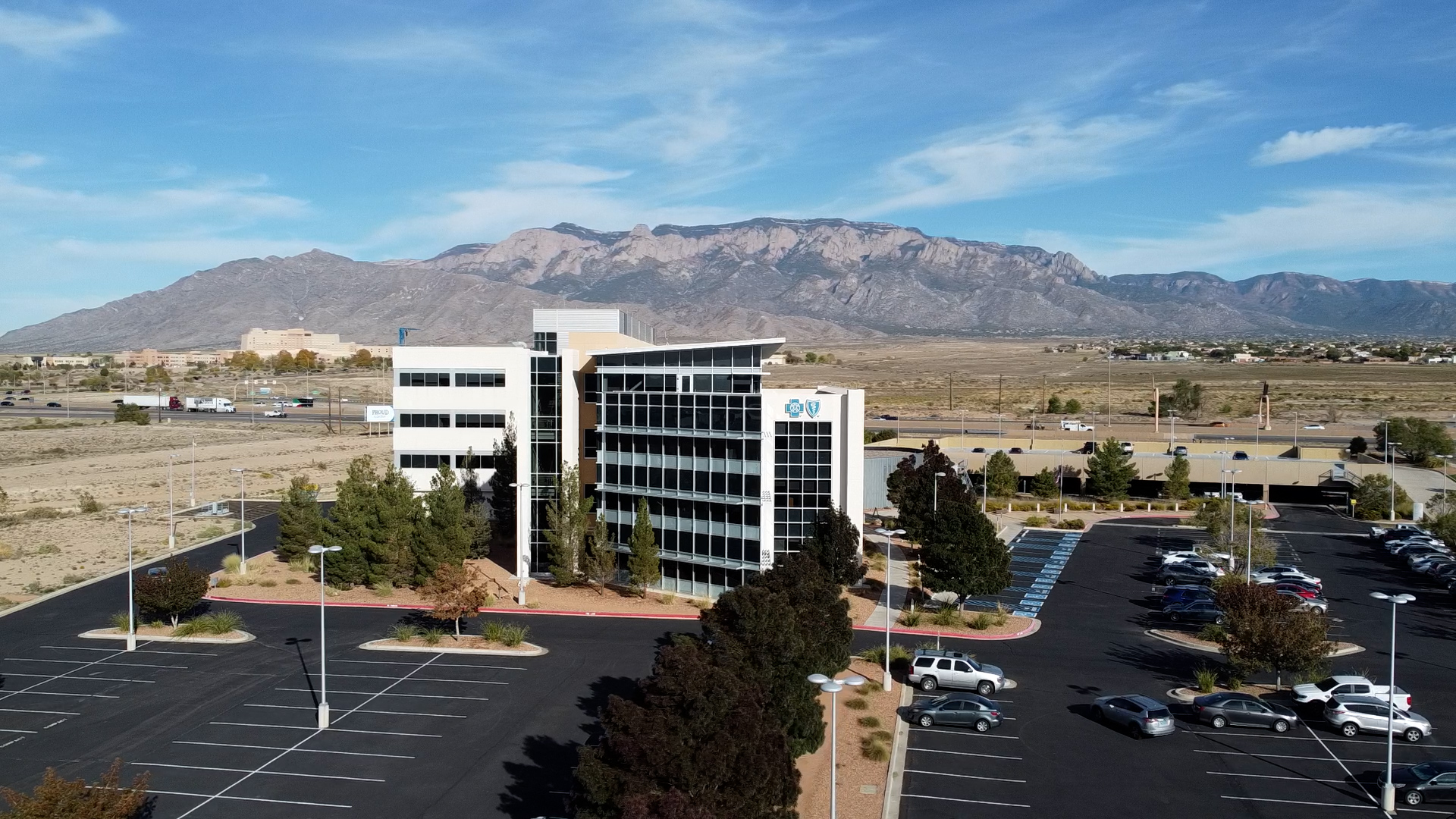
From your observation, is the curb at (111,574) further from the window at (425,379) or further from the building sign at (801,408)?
the building sign at (801,408)

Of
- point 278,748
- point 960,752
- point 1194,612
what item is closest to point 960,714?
point 960,752

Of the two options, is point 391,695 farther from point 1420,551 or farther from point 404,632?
point 1420,551

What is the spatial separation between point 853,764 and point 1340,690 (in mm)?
16603

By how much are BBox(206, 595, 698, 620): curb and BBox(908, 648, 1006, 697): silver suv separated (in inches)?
500

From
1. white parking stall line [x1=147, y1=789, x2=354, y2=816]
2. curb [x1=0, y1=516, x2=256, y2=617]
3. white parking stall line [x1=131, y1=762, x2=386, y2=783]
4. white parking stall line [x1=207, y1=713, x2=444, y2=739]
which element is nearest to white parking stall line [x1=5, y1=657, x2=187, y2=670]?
curb [x1=0, y1=516, x2=256, y2=617]

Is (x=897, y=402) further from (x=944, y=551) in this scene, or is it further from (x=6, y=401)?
(x=6, y=401)

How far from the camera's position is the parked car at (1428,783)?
83.3ft

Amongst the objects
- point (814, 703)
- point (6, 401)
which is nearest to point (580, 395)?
point (814, 703)

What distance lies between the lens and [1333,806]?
25.6m

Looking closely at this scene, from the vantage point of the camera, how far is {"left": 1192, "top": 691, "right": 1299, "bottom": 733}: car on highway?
101ft

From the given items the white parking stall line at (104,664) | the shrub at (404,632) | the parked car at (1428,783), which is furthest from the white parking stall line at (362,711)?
the parked car at (1428,783)

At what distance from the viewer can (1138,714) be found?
3031 cm

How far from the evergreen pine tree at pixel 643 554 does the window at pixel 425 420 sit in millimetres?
17563

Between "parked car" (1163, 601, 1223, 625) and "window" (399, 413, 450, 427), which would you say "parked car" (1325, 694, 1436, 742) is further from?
"window" (399, 413, 450, 427)
